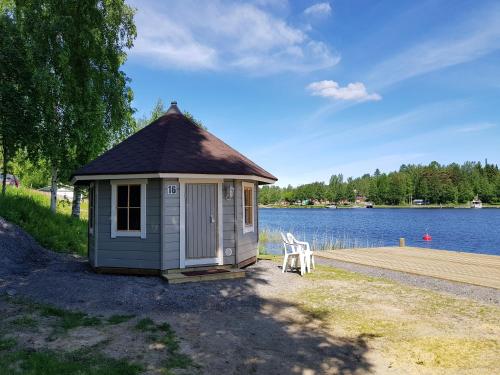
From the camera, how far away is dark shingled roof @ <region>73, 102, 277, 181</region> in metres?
9.13

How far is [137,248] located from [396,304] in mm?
5973

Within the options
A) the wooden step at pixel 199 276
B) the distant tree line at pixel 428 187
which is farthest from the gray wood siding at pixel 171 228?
the distant tree line at pixel 428 187

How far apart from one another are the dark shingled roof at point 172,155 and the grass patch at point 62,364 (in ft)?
15.8

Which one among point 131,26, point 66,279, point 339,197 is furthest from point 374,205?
point 66,279

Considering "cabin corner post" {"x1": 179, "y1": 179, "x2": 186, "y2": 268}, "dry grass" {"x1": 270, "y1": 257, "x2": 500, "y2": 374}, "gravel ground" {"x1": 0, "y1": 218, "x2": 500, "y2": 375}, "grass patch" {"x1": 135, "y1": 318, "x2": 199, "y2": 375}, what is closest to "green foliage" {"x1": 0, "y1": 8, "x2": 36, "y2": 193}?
"gravel ground" {"x1": 0, "y1": 218, "x2": 500, "y2": 375}

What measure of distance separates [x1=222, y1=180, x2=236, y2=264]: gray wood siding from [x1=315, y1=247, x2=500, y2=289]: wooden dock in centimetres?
476

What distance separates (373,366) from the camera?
176 inches

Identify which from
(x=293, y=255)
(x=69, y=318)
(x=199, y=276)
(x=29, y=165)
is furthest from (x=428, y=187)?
(x=69, y=318)

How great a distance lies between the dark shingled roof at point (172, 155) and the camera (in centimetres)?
913

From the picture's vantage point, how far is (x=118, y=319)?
19.9ft

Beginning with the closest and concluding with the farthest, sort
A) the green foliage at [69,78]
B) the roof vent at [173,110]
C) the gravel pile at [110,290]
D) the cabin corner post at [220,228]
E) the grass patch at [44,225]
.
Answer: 1. the gravel pile at [110,290]
2. the cabin corner post at [220,228]
3. the roof vent at [173,110]
4. the grass patch at [44,225]
5. the green foliage at [69,78]

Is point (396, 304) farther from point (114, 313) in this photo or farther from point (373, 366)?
point (114, 313)

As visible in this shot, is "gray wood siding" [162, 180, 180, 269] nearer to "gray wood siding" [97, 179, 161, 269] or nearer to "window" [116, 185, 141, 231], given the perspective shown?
"gray wood siding" [97, 179, 161, 269]

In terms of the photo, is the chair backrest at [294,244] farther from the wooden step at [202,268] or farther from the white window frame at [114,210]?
the white window frame at [114,210]
